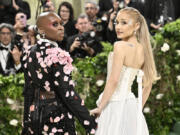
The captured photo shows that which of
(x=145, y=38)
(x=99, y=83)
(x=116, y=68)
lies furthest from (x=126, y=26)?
(x=99, y=83)

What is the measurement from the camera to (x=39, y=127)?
12.5ft

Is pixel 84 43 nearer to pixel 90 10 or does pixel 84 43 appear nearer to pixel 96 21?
pixel 96 21

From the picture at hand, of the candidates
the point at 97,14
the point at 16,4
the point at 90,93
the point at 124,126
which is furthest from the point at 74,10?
the point at 124,126

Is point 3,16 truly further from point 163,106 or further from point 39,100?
point 39,100

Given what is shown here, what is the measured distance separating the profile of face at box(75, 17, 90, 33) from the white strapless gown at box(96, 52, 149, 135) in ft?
9.01

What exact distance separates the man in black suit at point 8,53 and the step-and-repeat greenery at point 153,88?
49 cm

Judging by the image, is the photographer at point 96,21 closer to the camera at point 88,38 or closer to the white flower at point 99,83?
the camera at point 88,38

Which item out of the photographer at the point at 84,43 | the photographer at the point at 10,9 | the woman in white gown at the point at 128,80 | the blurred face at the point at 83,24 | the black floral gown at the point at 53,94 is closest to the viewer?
the black floral gown at the point at 53,94

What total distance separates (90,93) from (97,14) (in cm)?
196

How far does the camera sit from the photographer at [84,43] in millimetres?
6617

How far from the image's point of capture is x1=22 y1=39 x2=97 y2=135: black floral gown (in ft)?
12.2

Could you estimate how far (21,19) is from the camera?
7246 mm

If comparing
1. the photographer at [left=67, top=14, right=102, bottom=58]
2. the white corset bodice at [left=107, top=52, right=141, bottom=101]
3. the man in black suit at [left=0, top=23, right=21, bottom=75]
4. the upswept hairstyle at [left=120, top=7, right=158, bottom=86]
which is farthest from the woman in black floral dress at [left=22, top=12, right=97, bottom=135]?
the photographer at [left=67, top=14, right=102, bottom=58]

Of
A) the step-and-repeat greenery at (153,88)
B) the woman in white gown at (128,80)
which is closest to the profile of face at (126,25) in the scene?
the woman in white gown at (128,80)
